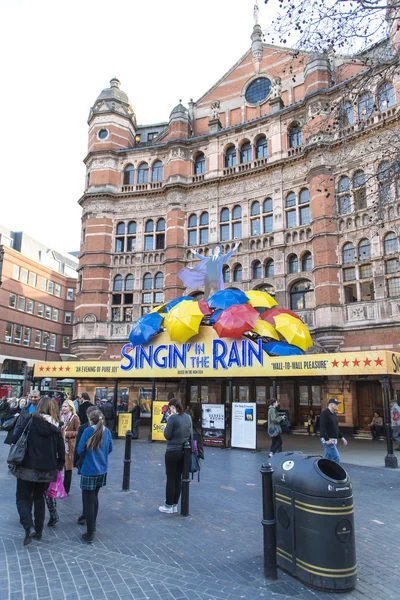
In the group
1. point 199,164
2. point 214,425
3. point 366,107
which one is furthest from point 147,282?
point 366,107

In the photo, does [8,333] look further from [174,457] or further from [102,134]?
[174,457]

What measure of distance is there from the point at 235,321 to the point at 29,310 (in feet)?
114

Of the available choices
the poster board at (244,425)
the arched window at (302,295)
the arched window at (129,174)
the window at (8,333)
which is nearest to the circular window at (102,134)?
the arched window at (129,174)

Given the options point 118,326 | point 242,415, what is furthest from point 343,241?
point 118,326

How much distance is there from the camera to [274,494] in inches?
215

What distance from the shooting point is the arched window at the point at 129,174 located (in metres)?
32.2

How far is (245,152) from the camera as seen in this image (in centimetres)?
2977

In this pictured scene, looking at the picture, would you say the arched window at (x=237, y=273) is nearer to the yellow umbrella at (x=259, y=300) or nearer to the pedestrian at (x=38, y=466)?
the yellow umbrella at (x=259, y=300)

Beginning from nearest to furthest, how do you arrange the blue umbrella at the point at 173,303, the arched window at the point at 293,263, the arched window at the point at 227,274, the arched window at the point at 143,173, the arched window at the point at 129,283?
the blue umbrella at the point at 173,303 < the arched window at the point at 293,263 < the arched window at the point at 227,274 < the arched window at the point at 129,283 < the arched window at the point at 143,173

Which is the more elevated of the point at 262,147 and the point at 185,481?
the point at 262,147

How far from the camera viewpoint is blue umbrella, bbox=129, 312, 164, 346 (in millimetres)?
19578

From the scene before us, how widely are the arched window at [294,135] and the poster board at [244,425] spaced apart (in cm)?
1809

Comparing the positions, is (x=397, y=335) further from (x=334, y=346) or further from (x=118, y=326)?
(x=118, y=326)

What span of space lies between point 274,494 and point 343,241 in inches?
802
